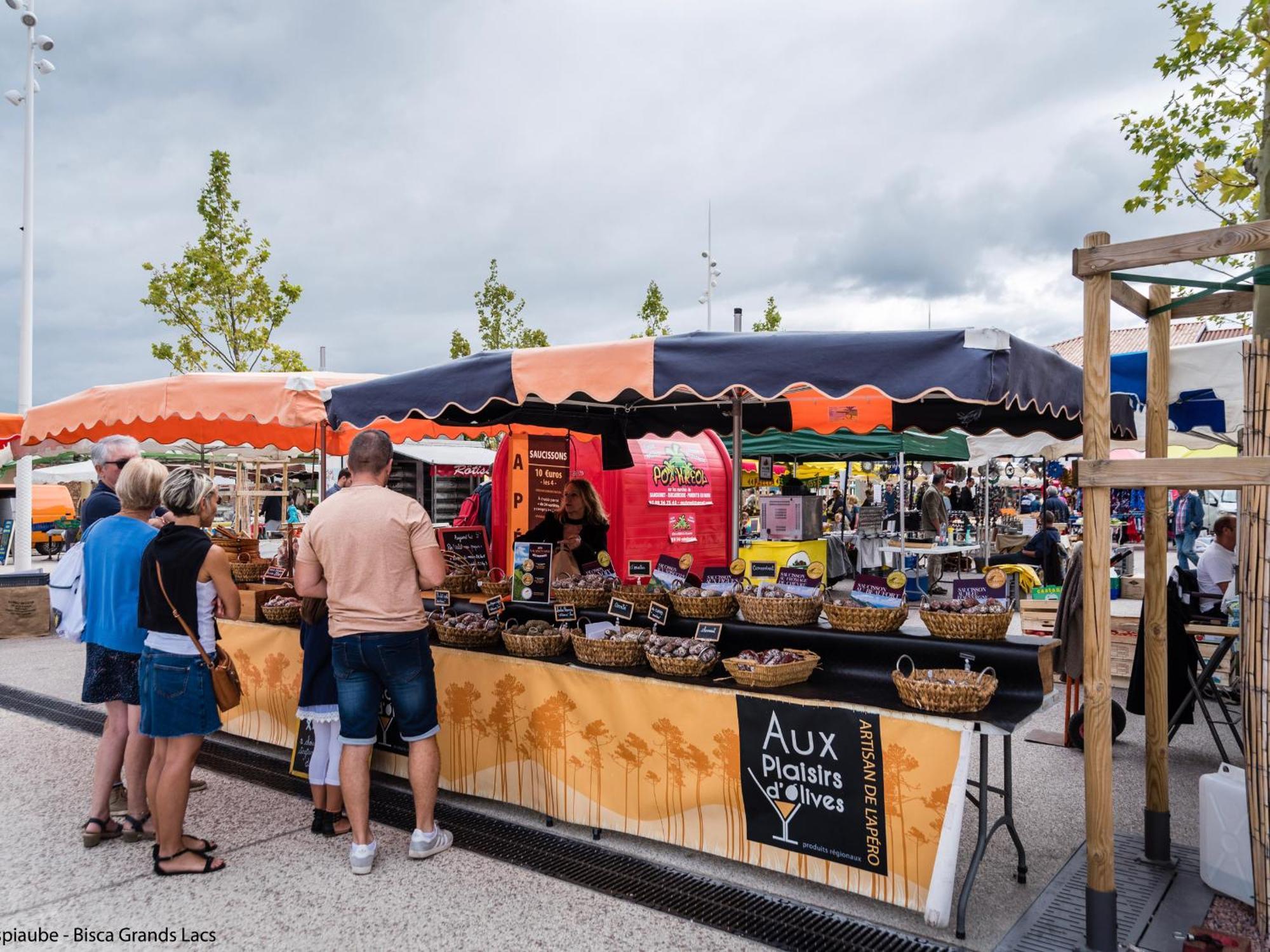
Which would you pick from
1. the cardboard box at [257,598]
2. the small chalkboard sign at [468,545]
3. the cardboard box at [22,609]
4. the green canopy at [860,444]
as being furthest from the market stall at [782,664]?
the cardboard box at [22,609]

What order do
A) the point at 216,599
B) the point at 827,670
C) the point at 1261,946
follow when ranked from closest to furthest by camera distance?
the point at 1261,946 → the point at 216,599 → the point at 827,670

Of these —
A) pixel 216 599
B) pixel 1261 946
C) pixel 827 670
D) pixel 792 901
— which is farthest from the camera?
pixel 827 670

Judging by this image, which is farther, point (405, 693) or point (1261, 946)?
point (405, 693)

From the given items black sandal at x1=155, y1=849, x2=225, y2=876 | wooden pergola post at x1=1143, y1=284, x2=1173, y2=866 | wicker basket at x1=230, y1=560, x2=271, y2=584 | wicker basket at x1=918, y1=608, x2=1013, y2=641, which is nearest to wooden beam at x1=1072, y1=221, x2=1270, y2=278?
wooden pergola post at x1=1143, y1=284, x2=1173, y2=866

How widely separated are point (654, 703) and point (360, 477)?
A: 168 centimetres

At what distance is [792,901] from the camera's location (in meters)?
3.39

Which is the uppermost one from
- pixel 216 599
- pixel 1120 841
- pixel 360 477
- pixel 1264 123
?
pixel 1264 123

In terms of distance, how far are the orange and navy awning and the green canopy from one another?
15.8ft

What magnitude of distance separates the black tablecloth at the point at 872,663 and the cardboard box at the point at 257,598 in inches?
89.4

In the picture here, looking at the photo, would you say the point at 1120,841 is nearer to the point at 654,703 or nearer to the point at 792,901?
the point at 792,901

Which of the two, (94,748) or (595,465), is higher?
(595,465)

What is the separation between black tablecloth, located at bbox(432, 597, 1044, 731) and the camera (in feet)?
11.2

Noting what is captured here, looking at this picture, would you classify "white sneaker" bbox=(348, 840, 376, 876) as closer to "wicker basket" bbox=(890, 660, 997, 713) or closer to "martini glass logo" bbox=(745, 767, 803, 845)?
"martini glass logo" bbox=(745, 767, 803, 845)

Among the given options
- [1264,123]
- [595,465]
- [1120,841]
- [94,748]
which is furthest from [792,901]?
[595,465]
